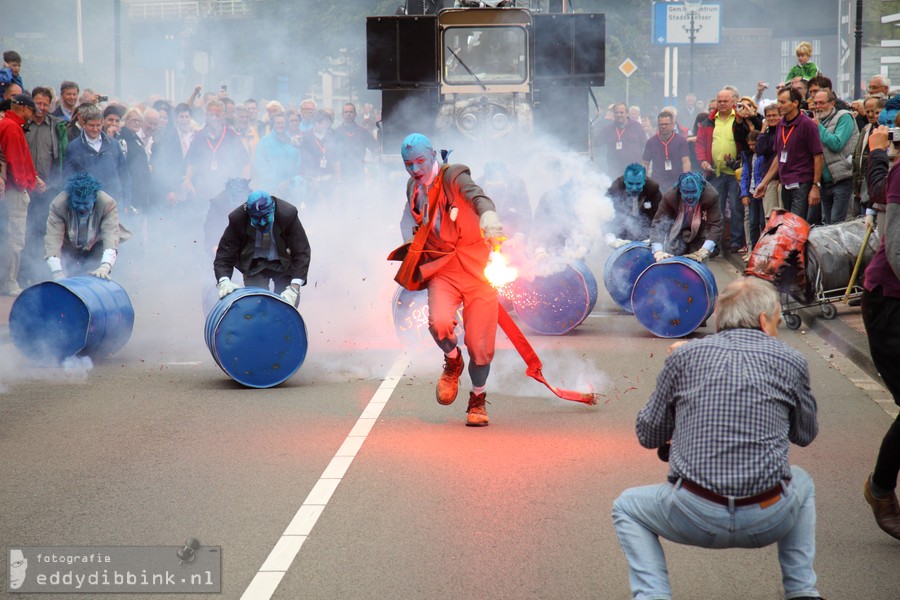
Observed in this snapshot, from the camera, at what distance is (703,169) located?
18219mm

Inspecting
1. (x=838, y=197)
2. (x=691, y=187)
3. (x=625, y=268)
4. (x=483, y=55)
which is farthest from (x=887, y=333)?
(x=483, y=55)

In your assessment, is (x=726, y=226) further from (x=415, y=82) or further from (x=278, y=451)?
(x=278, y=451)

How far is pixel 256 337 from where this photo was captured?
29.7 feet

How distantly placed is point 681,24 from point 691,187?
35506mm

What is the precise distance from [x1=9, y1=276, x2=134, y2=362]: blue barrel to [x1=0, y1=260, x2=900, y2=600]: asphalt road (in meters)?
0.18

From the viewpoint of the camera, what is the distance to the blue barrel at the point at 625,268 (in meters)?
12.2

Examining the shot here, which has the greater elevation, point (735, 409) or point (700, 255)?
point (735, 409)

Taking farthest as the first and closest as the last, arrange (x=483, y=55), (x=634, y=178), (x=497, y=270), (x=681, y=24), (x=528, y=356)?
1. (x=681, y=24)
2. (x=483, y=55)
3. (x=634, y=178)
4. (x=528, y=356)
5. (x=497, y=270)

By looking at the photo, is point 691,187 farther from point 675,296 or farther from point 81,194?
point 81,194

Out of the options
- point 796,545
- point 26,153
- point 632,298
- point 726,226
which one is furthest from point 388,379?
point 726,226

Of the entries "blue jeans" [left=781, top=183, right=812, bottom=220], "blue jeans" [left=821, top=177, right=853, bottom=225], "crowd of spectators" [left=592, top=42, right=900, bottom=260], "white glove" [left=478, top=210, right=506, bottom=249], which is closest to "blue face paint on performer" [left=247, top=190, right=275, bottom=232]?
"white glove" [left=478, top=210, right=506, bottom=249]

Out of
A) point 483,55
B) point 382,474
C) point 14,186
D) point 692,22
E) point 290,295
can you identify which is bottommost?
point 382,474

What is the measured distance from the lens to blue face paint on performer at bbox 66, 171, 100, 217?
1091 centimetres

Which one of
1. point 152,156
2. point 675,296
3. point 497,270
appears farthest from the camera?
point 152,156
